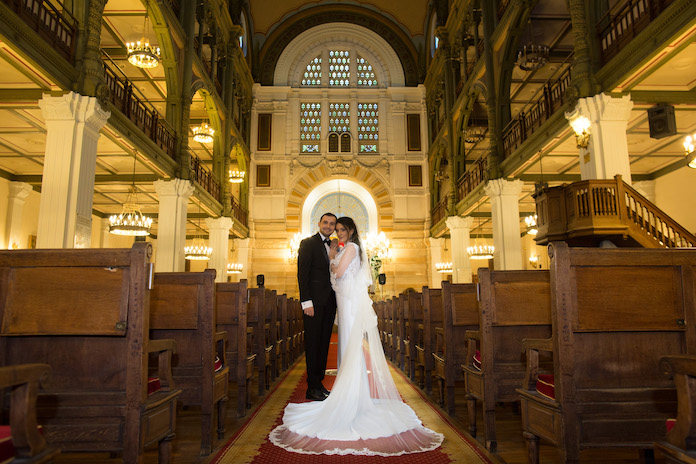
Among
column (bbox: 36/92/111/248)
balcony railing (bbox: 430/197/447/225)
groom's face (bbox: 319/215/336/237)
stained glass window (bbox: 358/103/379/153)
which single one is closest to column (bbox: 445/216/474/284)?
balcony railing (bbox: 430/197/447/225)

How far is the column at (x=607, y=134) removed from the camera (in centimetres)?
838

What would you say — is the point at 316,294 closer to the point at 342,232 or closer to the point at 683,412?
the point at 342,232

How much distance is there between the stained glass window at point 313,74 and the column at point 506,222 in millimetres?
13357

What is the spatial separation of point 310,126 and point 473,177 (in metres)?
10.2

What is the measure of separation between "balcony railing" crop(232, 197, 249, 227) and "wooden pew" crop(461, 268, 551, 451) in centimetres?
1680

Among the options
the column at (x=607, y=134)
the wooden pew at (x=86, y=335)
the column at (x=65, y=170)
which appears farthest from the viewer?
the column at (x=607, y=134)

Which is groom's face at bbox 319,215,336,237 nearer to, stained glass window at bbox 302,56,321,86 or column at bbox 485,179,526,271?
column at bbox 485,179,526,271

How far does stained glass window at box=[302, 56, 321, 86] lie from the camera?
24.4 metres

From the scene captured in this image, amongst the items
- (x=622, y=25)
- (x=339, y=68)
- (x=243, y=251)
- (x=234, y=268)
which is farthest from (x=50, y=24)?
(x=339, y=68)

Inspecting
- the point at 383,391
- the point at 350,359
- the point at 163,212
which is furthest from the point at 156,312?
the point at 163,212

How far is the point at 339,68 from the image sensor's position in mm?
24500

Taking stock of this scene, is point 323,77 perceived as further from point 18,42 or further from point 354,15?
point 18,42

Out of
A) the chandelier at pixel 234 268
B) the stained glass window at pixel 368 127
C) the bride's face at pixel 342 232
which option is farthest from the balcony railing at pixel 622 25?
→ the chandelier at pixel 234 268

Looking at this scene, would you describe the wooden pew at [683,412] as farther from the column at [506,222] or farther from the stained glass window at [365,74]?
the stained glass window at [365,74]
